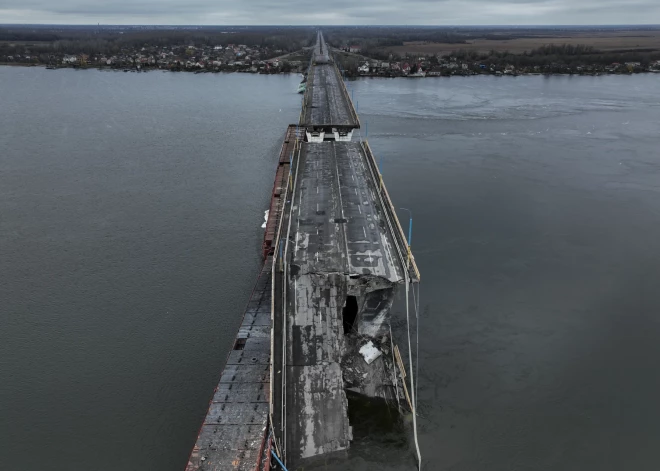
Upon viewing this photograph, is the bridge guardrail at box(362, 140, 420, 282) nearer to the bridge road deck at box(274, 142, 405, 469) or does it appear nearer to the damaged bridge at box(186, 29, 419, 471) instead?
the damaged bridge at box(186, 29, 419, 471)

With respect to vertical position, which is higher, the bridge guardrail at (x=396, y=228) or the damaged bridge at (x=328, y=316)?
the bridge guardrail at (x=396, y=228)

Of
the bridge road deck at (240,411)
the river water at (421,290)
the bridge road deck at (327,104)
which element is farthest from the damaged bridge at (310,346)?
the bridge road deck at (327,104)

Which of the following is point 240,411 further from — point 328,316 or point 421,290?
point 421,290

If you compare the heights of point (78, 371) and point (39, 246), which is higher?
point (39, 246)

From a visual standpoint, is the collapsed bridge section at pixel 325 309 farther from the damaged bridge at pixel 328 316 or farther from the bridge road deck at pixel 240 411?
the bridge road deck at pixel 240 411

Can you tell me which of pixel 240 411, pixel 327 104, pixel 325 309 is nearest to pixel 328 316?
pixel 325 309

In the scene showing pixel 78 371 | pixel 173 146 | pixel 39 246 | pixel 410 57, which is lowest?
pixel 78 371

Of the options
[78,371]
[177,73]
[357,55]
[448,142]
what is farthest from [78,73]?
[78,371]

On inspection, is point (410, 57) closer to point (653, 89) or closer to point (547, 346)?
point (653, 89)
